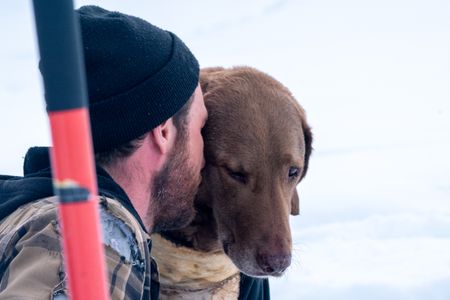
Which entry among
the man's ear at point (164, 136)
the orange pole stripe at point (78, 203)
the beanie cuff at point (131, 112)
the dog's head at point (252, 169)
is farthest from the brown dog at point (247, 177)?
the orange pole stripe at point (78, 203)

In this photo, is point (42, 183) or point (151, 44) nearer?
point (42, 183)

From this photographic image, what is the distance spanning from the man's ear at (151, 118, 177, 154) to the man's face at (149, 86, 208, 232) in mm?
38

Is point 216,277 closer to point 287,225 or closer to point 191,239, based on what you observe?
point 191,239

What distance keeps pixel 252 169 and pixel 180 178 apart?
0.90 metres

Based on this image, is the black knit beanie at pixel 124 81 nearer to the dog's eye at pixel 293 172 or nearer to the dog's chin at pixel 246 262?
the dog's chin at pixel 246 262

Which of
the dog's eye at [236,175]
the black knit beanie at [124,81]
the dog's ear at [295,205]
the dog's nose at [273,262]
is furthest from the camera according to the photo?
the dog's ear at [295,205]

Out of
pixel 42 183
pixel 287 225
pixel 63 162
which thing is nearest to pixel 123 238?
pixel 42 183

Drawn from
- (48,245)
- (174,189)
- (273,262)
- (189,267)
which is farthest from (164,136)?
(189,267)

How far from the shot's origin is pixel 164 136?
2.41 meters

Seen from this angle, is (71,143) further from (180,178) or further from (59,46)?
(180,178)

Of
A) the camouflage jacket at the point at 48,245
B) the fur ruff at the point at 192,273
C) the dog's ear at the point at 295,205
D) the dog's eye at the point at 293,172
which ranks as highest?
the camouflage jacket at the point at 48,245

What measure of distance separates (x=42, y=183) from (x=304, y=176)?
2.10 m

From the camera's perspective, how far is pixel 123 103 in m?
2.26

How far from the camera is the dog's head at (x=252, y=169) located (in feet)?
10.9
